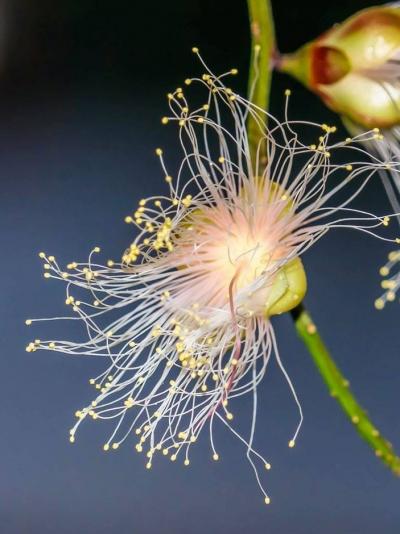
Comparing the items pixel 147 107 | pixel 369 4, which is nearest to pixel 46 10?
pixel 147 107

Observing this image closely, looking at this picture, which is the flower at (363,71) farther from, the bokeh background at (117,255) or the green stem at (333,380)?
the bokeh background at (117,255)

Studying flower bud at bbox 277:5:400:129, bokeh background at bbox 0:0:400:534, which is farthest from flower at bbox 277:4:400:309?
bokeh background at bbox 0:0:400:534

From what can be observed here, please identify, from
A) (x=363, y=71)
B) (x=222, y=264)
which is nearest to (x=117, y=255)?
(x=222, y=264)

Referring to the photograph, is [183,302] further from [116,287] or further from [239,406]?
[239,406]

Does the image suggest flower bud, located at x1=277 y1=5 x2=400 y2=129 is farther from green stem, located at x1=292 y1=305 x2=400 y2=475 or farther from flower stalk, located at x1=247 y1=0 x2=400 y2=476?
green stem, located at x1=292 y1=305 x2=400 y2=475

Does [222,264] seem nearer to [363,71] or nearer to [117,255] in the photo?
[363,71]


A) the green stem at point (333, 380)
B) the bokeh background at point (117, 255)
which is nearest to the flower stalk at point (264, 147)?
the green stem at point (333, 380)
